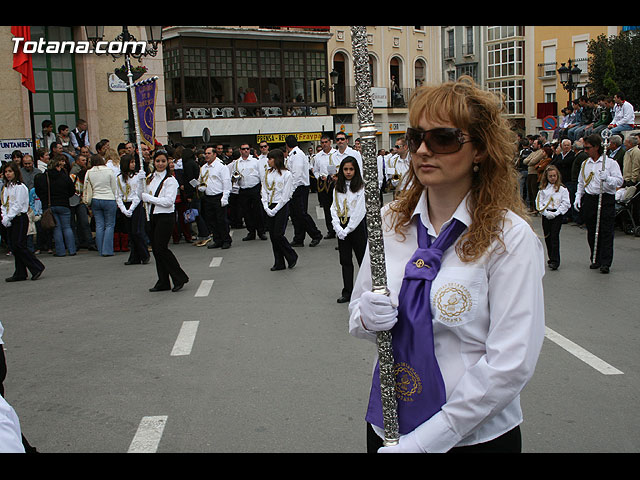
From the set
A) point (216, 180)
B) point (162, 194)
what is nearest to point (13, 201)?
point (162, 194)

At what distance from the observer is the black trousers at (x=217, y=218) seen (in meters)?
14.2

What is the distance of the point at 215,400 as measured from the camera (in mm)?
5258

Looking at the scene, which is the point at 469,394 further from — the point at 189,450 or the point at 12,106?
the point at 12,106

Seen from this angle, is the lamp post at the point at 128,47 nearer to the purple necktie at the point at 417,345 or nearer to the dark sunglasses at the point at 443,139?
the dark sunglasses at the point at 443,139

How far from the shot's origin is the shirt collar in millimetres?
2223

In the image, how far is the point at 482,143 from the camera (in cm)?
227

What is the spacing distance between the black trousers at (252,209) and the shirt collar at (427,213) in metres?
13.1

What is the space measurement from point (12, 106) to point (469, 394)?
72.9 feet

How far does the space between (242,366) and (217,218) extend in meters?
8.45

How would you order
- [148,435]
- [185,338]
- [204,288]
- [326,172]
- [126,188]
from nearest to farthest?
[148,435] → [185,338] → [204,288] → [126,188] → [326,172]

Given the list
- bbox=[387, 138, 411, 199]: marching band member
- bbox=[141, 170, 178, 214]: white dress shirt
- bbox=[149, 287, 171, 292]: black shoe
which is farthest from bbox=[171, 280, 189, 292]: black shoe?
bbox=[387, 138, 411, 199]: marching band member

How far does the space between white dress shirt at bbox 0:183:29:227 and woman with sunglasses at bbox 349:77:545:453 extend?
9.78 metres

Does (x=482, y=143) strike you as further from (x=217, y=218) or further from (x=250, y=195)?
(x=250, y=195)

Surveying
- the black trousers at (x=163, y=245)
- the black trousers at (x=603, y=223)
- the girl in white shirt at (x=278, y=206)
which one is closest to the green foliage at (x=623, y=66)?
the black trousers at (x=603, y=223)
